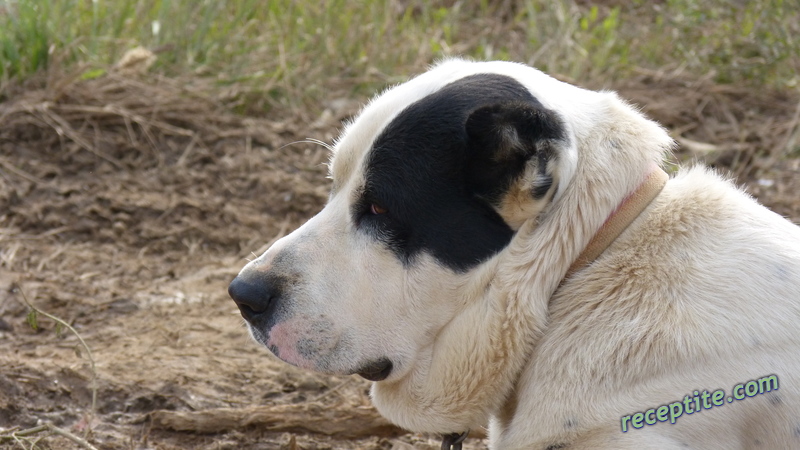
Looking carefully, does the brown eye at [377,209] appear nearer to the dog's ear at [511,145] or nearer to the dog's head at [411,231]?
the dog's head at [411,231]

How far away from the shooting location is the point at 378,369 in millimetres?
2705

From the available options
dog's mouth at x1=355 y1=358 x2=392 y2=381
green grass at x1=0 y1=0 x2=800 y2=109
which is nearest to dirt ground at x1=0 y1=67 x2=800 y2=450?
green grass at x1=0 y1=0 x2=800 y2=109

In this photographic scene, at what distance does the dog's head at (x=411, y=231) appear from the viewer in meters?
2.53

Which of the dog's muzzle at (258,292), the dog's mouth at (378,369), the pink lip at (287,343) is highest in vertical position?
the dog's muzzle at (258,292)

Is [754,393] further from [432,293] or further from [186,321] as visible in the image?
A: [186,321]

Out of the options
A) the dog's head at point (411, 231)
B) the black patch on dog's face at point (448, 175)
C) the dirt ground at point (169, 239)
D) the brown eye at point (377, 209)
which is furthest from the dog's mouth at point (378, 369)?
the dirt ground at point (169, 239)

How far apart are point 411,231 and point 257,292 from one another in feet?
1.53

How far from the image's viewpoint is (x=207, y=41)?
6.63 meters

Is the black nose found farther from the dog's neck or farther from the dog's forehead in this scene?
the dog's neck

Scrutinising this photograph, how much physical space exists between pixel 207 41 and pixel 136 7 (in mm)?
630

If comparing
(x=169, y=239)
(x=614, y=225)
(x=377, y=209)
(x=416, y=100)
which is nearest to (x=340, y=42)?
(x=169, y=239)

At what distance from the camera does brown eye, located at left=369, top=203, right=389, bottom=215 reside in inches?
104

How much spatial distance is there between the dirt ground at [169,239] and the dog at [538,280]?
0.72 meters

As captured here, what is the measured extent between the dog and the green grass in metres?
3.75
